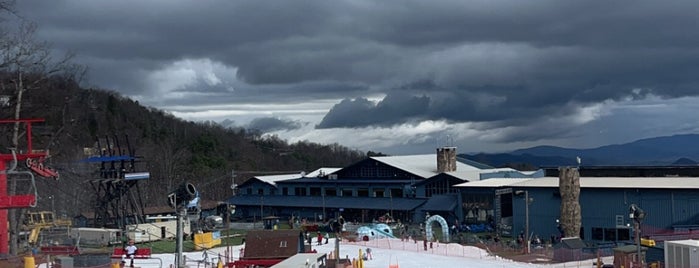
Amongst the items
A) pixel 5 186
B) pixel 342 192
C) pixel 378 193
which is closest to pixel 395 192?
pixel 378 193

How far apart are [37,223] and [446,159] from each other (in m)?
38.7

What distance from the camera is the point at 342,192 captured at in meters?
80.6

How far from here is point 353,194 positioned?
79.6 metres

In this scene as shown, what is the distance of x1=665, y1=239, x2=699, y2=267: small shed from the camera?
31328 mm

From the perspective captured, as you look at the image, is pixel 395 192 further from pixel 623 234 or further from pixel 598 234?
pixel 623 234

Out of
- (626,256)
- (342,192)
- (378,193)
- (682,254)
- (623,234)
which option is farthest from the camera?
(342,192)

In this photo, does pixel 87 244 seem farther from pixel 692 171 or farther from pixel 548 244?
pixel 692 171

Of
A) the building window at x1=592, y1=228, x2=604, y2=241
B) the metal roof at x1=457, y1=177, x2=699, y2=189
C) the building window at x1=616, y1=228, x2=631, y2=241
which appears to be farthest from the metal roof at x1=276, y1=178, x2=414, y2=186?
the building window at x1=616, y1=228, x2=631, y2=241

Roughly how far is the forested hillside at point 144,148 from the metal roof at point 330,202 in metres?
9.48

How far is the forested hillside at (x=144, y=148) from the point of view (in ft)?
178

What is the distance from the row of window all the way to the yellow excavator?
24471 mm

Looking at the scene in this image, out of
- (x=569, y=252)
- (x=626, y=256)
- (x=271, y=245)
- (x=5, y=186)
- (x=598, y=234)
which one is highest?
(x=5, y=186)

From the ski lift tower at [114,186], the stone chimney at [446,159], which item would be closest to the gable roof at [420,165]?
the stone chimney at [446,159]

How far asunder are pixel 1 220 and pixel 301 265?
13.7 m
